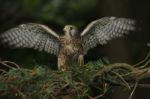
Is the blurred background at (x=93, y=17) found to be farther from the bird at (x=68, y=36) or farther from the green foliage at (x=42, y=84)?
the green foliage at (x=42, y=84)

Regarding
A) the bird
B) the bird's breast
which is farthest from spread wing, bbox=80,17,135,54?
the bird's breast

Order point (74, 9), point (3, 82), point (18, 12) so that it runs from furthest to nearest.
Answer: point (74, 9) → point (18, 12) → point (3, 82)

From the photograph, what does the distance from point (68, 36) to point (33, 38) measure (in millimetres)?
417

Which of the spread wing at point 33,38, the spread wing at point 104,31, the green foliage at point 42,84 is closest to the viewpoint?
the green foliage at point 42,84

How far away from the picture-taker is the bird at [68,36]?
7348mm

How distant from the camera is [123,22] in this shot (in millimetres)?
7699

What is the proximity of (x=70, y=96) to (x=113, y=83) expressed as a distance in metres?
0.36

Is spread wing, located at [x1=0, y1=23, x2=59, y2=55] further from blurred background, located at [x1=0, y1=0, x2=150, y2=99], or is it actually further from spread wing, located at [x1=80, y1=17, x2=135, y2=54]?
blurred background, located at [x1=0, y1=0, x2=150, y2=99]

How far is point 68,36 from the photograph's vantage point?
7.41m

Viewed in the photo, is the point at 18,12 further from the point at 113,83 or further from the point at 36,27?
the point at 113,83

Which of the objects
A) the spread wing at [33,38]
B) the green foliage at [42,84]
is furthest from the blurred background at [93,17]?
the green foliage at [42,84]

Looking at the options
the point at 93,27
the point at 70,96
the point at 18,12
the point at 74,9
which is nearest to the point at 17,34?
the point at 93,27

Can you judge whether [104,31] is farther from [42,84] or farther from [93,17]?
[93,17]

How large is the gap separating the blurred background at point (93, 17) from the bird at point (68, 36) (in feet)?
6.59
